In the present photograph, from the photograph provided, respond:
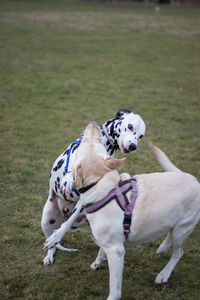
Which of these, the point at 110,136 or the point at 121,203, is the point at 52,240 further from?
the point at 110,136

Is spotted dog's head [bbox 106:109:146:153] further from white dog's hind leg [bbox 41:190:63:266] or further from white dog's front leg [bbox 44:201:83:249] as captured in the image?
white dog's hind leg [bbox 41:190:63:266]

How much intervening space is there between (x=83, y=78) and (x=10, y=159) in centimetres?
528

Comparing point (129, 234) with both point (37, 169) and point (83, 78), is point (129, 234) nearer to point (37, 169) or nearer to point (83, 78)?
point (37, 169)

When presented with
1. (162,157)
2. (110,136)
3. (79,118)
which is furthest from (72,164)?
(79,118)

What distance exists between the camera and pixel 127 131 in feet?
10.6

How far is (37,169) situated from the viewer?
5.45 metres

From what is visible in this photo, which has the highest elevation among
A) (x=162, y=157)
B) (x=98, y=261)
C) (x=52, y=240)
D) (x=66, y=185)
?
(x=162, y=157)

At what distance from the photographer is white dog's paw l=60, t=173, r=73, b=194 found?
316 centimetres

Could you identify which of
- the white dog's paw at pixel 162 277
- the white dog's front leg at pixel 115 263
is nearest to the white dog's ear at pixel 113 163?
the white dog's front leg at pixel 115 263

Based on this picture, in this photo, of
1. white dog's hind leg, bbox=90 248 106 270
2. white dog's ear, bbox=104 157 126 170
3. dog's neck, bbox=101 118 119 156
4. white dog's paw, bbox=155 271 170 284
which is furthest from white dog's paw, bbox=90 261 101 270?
white dog's ear, bbox=104 157 126 170

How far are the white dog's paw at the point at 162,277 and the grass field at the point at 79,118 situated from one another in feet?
0.17

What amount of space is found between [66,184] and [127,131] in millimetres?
737

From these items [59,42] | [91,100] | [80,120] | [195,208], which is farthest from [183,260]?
[59,42]

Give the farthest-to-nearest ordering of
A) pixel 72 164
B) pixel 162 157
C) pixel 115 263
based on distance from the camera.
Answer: pixel 162 157 → pixel 72 164 → pixel 115 263
